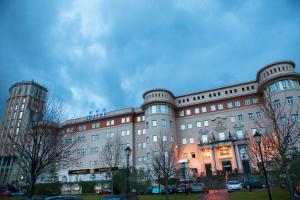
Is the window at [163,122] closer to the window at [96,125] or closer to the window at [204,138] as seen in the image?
the window at [204,138]

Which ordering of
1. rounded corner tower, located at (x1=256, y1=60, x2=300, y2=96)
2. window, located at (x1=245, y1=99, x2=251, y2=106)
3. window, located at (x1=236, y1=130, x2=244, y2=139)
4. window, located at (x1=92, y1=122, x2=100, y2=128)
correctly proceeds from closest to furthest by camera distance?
rounded corner tower, located at (x1=256, y1=60, x2=300, y2=96), window, located at (x1=236, y1=130, x2=244, y2=139), window, located at (x1=245, y1=99, x2=251, y2=106), window, located at (x1=92, y1=122, x2=100, y2=128)

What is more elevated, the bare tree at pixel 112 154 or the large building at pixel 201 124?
the large building at pixel 201 124

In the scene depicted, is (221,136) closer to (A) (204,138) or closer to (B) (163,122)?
(A) (204,138)

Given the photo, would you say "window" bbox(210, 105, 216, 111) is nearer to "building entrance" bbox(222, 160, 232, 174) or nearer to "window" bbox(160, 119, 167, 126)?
"window" bbox(160, 119, 167, 126)

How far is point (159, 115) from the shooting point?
54844mm

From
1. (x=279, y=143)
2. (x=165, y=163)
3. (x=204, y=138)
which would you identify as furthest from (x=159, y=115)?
(x=279, y=143)

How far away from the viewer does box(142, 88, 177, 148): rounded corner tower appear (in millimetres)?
53344

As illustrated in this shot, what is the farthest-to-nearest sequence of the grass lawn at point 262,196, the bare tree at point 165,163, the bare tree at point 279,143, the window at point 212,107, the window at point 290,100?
the window at point 212,107
the window at point 290,100
the bare tree at point 165,163
the grass lawn at point 262,196
the bare tree at point 279,143

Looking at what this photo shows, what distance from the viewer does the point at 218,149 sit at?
51.2 metres

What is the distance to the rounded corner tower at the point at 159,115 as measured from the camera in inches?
2100

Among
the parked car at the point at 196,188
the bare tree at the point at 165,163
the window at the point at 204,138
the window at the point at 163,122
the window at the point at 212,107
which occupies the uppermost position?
the window at the point at 212,107

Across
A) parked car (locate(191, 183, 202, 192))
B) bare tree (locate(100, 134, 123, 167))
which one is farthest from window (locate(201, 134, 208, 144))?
parked car (locate(191, 183, 202, 192))

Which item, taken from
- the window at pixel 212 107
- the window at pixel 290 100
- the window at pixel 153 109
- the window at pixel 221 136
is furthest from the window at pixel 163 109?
the window at pixel 290 100

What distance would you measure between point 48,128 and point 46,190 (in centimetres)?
2878
